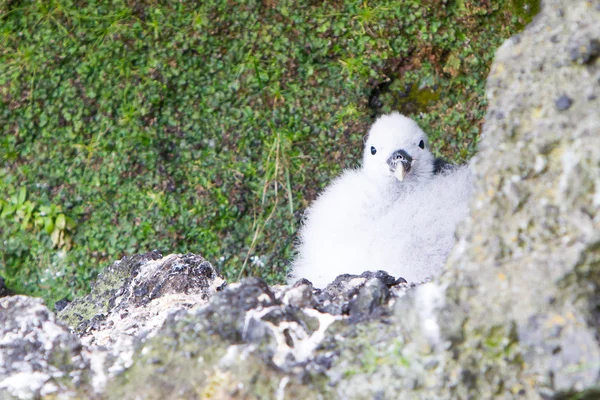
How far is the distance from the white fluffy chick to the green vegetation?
1.97 ft

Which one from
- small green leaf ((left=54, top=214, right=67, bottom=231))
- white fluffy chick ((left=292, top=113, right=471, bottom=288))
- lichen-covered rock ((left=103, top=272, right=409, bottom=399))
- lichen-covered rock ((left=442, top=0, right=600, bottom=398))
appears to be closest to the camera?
lichen-covered rock ((left=442, top=0, right=600, bottom=398))

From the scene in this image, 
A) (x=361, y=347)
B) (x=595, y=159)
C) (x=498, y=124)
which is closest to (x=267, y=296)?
(x=361, y=347)

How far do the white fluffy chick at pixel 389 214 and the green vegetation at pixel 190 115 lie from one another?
1.97ft

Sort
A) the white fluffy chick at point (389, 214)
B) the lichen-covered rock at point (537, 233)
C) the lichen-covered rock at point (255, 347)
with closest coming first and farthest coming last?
the lichen-covered rock at point (537, 233)
the lichen-covered rock at point (255, 347)
the white fluffy chick at point (389, 214)

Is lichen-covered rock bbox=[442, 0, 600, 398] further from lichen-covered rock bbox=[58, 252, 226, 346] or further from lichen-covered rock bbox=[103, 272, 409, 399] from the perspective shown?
lichen-covered rock bbox=[58, 252, 226, 346]

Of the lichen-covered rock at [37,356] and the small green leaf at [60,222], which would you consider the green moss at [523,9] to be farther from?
the lichen-covered rock at [37,356]

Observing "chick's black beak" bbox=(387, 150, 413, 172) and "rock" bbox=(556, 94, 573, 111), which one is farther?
"chick's black beak" bbox=(387, 150, 413, 172)

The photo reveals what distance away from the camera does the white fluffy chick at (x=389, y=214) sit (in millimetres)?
2576

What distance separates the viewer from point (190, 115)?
372 centimetres

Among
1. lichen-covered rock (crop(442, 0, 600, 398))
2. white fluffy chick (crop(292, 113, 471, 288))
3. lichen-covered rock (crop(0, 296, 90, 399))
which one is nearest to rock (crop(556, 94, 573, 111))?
lichen-covered rock (crop(442, 0, 600, 398))

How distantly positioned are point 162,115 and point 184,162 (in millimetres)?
283

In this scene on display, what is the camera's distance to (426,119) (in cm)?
377

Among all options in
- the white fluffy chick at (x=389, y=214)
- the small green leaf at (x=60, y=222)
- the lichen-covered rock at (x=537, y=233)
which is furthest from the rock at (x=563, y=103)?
the small green leaf at (x=60, y=222)

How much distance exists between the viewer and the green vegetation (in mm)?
3666
